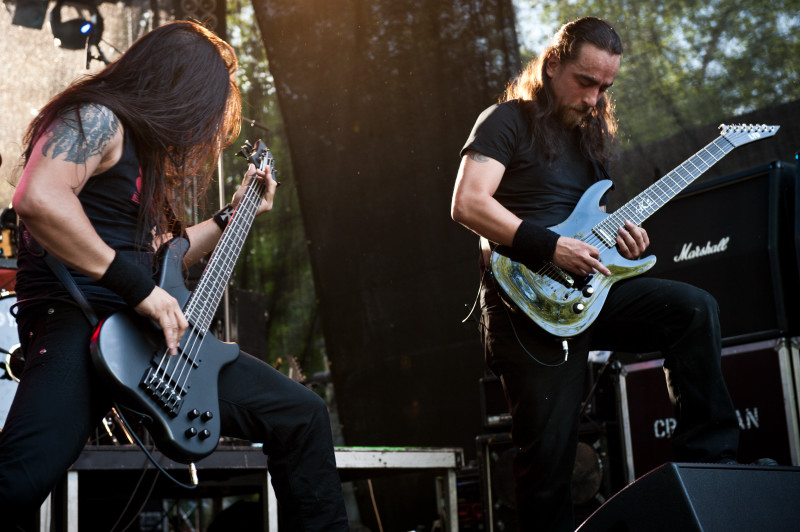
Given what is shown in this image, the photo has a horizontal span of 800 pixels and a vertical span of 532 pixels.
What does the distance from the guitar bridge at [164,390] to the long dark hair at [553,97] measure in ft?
4.92

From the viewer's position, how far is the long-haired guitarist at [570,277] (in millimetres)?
2842

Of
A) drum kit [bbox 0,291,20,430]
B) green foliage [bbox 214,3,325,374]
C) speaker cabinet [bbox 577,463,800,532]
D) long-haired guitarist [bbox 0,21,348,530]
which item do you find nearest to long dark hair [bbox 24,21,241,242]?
long-haired guitarist [bbox 0,21,348,530]

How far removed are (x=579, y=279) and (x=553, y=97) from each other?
2.30 ft

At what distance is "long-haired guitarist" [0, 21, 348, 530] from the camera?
2.19 meters

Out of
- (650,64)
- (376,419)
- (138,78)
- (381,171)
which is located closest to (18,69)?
(381,171)

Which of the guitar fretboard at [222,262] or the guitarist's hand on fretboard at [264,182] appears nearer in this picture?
the guitar fretboard at [222,262]

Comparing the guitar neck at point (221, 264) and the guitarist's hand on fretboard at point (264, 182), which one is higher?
the guitarist's hand on fretboard at point (264, 182)

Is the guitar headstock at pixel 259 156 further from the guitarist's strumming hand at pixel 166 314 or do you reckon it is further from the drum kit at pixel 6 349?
the drum kit at pixel 6 349

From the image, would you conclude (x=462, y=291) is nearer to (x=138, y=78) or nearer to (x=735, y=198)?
(x=735, y=198)

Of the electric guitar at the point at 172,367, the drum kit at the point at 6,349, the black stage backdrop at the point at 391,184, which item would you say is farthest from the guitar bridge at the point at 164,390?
the black stage backdrop at the point at 391,184

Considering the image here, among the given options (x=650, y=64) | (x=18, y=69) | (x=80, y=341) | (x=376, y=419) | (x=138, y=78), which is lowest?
(x=376, y=419)

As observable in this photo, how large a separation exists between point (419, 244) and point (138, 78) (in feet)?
13.0

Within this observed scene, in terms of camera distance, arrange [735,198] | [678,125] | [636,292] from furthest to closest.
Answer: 1. [678,125]
2. [735,198]
3. [636,292]

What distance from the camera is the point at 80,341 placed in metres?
2.29
